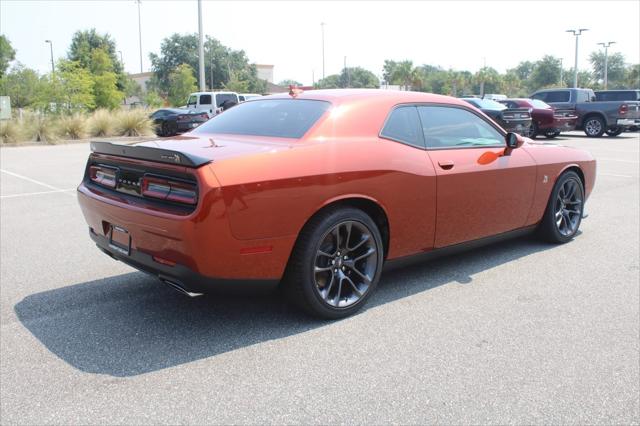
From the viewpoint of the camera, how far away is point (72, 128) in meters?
22.2

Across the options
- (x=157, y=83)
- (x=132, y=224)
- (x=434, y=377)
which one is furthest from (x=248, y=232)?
(x=157, y=83)

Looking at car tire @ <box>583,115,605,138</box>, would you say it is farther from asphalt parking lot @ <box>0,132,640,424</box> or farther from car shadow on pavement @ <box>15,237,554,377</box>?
car shadow on pavement @ <box>15,237,554,377</box>

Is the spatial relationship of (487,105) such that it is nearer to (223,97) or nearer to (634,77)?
(223,97)

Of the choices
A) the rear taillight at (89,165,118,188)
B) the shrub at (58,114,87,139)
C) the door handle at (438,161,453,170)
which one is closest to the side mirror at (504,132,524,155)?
the door handle at (438,161,453,170)

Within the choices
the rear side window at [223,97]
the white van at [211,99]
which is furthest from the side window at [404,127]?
the rear side window at [223,97]

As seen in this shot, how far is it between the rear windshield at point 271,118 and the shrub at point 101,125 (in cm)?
2006

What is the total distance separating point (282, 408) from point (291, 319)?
3.75 feet

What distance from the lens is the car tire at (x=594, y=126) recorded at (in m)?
23.6

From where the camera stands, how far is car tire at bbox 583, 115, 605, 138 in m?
23.6

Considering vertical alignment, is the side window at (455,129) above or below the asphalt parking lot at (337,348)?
above

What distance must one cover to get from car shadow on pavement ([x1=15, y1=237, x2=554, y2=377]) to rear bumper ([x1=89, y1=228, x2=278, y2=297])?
253 mm

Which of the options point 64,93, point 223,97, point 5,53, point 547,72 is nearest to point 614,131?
point 223,97

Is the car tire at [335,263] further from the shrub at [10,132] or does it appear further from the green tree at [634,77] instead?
the green tree at [634,77]

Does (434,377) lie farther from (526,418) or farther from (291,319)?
(291,319)
